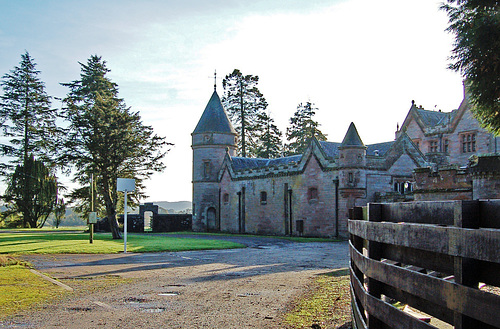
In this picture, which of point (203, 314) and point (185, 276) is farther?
point (185, 276)

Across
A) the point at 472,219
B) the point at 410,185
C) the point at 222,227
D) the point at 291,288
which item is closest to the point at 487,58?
the point at 291,288

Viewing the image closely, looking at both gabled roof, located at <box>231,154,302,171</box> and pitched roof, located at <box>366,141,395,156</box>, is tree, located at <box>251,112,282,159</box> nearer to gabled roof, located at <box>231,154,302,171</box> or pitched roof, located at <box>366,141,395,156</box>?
gabled roof, located at <box>231,154,302,171</box>

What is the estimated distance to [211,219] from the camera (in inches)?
2068

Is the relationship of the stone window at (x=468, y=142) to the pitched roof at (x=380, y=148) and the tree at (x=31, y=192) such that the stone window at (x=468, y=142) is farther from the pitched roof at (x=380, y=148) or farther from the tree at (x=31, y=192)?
the tree at (x=31, y=192)

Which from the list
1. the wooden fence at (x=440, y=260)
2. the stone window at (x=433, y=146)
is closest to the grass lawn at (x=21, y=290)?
the wooden fence at (x=440, y=260)

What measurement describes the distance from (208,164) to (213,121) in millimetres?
4531

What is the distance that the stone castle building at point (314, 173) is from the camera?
36.2 meters

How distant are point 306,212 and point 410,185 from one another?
8.38m

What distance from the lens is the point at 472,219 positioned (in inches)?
101

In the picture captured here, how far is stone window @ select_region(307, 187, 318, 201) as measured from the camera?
130 feet

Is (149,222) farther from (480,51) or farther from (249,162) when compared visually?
(480,51)

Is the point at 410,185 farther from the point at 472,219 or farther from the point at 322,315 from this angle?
the point at 472,219

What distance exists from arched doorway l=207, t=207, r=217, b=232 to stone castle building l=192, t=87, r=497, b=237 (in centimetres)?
11

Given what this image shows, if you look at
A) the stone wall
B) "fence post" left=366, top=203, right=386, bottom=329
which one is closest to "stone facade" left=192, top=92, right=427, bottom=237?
the stone wall
